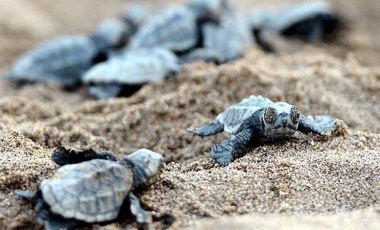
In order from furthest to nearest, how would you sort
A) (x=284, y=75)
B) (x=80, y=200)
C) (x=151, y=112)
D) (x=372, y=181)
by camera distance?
(x=284, y=75) → (x=151, y=112) → (x=372, y=181) → (x=80, y=200)

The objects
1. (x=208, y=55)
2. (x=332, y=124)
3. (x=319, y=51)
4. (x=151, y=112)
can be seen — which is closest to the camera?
(x=332, y=124)

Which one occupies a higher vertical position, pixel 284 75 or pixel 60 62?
pixel 284 75

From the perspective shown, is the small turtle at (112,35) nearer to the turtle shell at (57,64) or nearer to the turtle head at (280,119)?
the turtle shell at (57,64)

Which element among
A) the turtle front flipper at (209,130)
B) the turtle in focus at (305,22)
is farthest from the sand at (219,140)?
the turtle in focus at (305,22)

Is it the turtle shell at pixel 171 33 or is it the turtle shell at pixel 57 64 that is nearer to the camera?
the turtle shell at pixel 57 64

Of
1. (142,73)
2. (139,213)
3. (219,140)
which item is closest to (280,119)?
(219,140)

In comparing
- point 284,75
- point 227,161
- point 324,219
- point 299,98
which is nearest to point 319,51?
point 284,75

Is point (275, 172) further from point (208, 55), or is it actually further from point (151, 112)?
point (208, 55)
